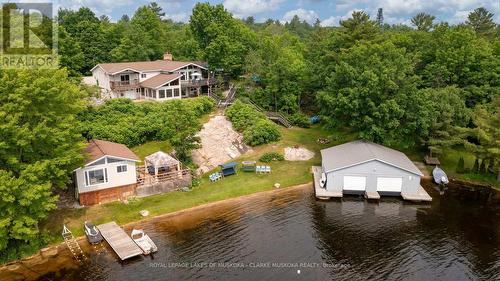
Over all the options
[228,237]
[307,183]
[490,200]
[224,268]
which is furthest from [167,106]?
[490,200]

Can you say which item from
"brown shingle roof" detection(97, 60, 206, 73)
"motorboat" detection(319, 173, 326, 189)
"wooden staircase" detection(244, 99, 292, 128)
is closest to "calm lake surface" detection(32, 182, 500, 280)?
"motorboat" detection(319, 173, 326, 189)

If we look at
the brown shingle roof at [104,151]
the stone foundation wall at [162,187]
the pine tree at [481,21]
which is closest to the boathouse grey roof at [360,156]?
the stone foundation wall at [162,187]

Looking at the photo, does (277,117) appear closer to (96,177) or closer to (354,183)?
(354,183)

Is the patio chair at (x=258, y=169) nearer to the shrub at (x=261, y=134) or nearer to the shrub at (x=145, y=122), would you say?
the shrub at (x=261, y=134)

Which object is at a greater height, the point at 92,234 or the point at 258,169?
the point at 258,169

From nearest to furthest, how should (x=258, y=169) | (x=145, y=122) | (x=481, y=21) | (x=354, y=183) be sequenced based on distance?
1. (x=354, y=183)
2. (x=258, y=169)
3. (x=145, y=122)
4. (x=481, y=21)

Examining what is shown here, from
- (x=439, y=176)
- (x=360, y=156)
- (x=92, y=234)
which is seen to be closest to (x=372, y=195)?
(x=360, y=156)

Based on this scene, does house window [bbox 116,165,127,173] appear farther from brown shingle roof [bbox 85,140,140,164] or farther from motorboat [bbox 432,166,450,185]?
motorboat [bbox 432,166,450,185]
